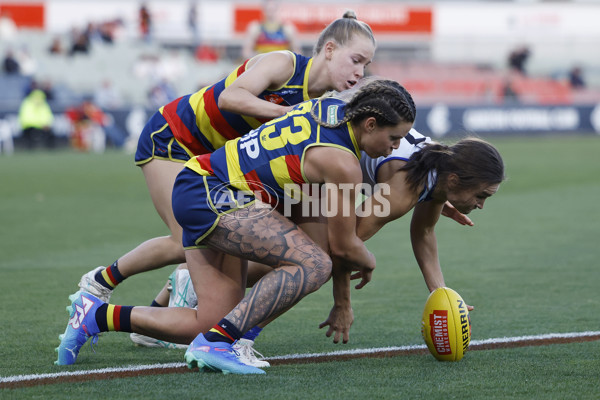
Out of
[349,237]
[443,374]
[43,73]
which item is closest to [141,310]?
[349,237]

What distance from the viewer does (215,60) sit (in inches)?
1404

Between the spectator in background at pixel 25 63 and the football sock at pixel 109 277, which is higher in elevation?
the football sock at pixel 109 277

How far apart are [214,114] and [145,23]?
30.5 m

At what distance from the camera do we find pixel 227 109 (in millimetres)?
5027

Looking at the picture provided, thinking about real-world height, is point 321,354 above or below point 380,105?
below

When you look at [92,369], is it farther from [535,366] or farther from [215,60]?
[215,60]

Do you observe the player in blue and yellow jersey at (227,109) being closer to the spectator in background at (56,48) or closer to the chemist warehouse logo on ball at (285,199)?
the chemist warehouse logo on ball at (285,199)

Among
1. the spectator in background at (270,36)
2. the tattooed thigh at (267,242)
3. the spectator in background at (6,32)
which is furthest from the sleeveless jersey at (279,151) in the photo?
A: the spectator in background at (6,32)

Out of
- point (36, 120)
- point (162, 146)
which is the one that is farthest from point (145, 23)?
point (162, 146)

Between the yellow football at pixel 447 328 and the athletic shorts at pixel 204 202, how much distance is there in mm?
1126

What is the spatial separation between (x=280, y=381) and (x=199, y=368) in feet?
1.40

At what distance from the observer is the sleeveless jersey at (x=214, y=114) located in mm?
5219

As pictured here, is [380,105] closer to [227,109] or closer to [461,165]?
[461,165]

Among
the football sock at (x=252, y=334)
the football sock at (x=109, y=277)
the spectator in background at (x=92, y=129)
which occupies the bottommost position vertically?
the spectator in background at (x=92, y=129)
